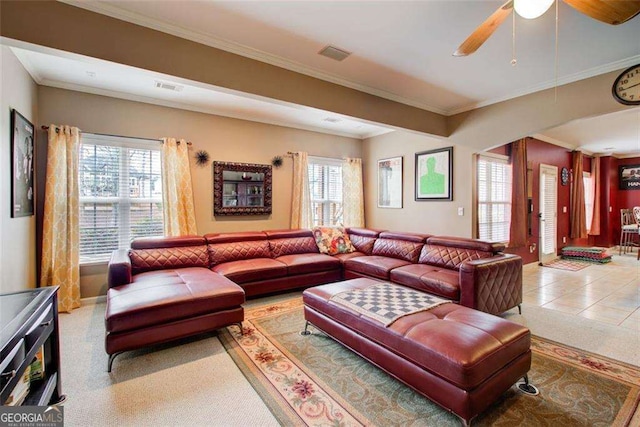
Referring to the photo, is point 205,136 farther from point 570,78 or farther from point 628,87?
point 628,87

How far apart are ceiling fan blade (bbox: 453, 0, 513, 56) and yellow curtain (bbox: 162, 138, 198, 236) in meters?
3.72

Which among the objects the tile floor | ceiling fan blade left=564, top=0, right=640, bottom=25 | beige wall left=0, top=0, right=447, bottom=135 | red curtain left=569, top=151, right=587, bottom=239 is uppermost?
beige wall left=0, top=0, right=447, bottom=135

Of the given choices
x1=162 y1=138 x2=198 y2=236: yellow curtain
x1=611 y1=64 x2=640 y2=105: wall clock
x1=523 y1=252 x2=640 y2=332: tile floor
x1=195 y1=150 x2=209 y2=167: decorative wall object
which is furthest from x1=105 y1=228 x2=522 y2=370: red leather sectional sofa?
x1=611 y1=64 x2=640 y2=105: wall clock

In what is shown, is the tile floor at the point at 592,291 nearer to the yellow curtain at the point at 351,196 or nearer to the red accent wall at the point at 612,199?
the red accent wall at the point at 612,199

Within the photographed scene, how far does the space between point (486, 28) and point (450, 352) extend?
6.69 ft

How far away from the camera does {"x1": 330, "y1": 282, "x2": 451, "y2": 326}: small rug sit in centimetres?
213

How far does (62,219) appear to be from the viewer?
11.4ft

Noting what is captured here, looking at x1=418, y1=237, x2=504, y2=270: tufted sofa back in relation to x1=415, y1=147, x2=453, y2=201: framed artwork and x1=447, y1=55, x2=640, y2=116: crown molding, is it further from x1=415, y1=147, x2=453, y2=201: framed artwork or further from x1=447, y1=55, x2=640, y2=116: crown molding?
x1=447, y1=55, x2=640, y2=116: crown molding

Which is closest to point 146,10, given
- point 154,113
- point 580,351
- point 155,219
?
point 154,113

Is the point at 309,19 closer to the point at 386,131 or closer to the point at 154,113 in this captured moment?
the point at 154,113

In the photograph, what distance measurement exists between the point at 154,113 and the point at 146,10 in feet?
6.79

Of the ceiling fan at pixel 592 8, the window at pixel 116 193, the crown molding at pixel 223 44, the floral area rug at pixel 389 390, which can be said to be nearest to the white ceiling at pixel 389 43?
the crown molding at pixel 223 44

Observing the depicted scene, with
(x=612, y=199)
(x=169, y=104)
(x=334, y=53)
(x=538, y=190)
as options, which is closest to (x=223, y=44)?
(x=334, y=53)

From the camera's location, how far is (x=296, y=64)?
3.19 meters
